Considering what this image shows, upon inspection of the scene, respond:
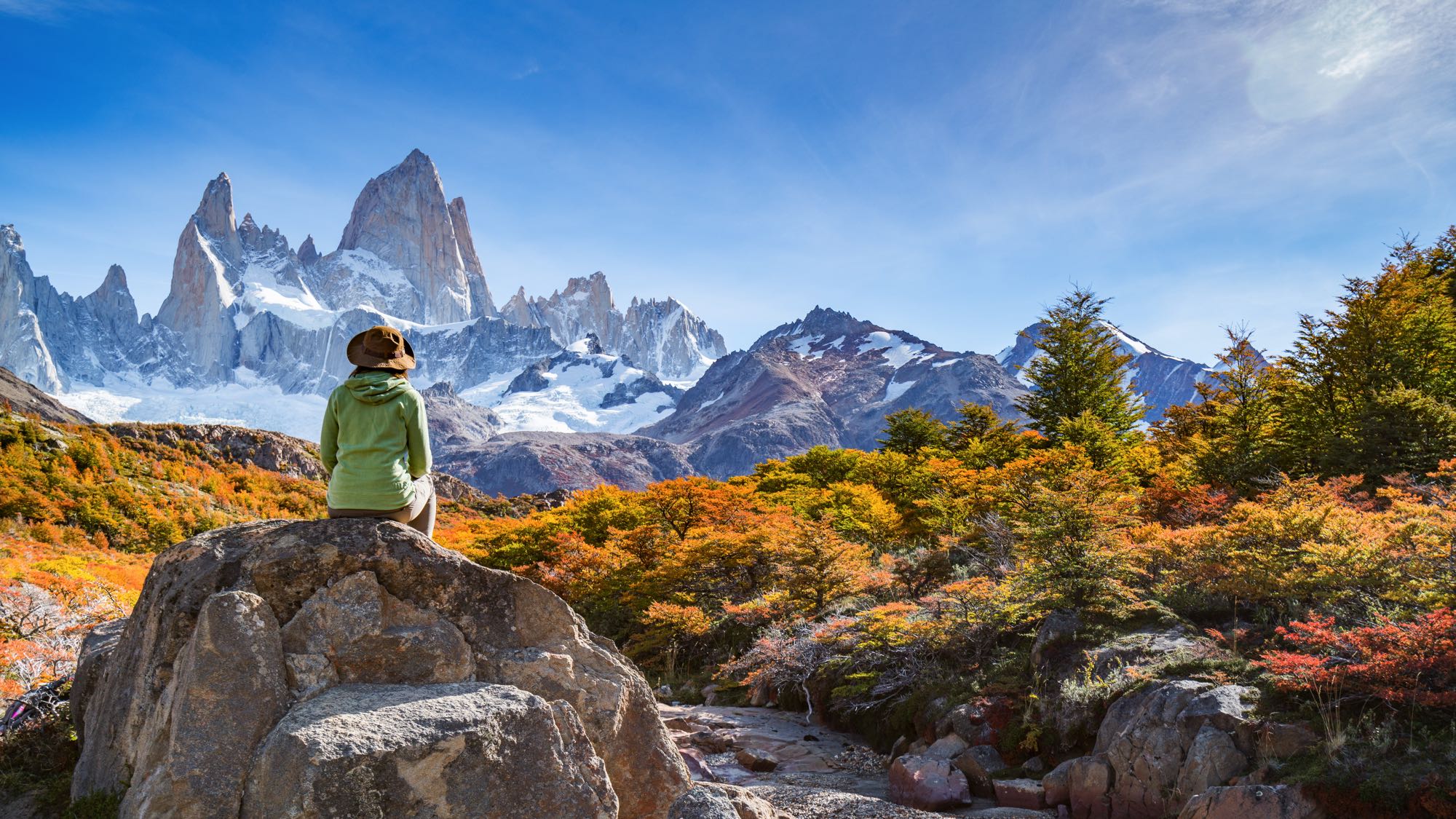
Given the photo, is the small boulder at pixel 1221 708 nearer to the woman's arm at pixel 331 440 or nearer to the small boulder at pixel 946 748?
the small boulder at pixel 946 748

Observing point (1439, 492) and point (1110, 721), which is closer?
point (1110, 721)

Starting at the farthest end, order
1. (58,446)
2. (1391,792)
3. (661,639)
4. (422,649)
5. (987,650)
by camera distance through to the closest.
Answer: (58,446) < (661,639) < (987,650) < (1391,792) < (422,649)

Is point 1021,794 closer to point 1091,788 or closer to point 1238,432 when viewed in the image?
point 1091,788

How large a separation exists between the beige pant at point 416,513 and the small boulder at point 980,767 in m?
7.09

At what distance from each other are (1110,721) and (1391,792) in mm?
2746

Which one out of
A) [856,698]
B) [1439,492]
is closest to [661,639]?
[856,698]

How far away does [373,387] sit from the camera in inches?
203

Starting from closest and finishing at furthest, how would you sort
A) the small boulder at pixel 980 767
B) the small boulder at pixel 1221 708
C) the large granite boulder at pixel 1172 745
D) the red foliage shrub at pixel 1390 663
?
the red foliage shrub at pixel 1390 663, the large granite boulder at pixel 1172 745, the small boulder at pixel 1221 708, the small boulder at pixel 980 767

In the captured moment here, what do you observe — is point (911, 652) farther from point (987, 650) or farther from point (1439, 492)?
point (1439, 492)

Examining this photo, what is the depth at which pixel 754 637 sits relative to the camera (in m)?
16.5

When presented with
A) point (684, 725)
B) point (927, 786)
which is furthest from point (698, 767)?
point (684, 725)

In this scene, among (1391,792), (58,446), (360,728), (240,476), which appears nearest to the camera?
(360,728)

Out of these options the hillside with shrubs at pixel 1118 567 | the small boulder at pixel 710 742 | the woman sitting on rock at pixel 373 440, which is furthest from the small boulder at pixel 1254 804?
the woman sitting on rock at pixel 373 440

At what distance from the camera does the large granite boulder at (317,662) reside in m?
4.07
